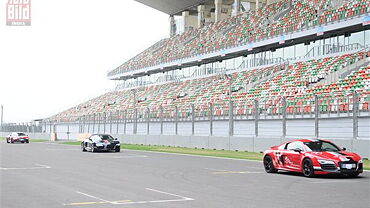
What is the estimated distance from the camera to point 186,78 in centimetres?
7119

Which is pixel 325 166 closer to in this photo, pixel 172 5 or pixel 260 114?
pixel 260 114

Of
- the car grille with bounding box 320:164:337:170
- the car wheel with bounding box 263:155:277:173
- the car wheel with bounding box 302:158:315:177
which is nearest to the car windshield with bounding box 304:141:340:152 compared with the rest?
the car wheel with bounding box 302:158:315:177

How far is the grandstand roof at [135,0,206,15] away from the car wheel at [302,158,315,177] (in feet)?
205

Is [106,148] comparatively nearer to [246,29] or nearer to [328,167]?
[328,167]

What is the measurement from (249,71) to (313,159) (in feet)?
128

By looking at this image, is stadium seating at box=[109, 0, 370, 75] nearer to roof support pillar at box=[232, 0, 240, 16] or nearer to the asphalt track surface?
roof support pillar at box=[232, 0, 240, 16]

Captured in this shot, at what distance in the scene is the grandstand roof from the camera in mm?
80375

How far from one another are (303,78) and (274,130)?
1009 cm

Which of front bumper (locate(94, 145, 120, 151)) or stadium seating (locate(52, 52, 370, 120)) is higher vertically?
stadium seating (locate(52, 52, 370, 120))

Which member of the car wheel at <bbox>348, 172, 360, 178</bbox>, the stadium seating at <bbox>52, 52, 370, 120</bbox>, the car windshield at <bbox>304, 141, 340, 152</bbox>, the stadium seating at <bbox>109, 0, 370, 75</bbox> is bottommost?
the car wheel at <bbox>348, 172, 360, 178</bbox>

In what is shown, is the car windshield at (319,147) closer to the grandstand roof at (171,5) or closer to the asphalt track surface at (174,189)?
the asphalt track surface at (174,189)

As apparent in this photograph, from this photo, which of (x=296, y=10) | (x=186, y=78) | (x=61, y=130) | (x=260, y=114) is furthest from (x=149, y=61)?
(x=260, y=114)

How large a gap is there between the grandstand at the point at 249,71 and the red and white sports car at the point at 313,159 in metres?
9.37

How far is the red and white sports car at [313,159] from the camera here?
17.2 m
